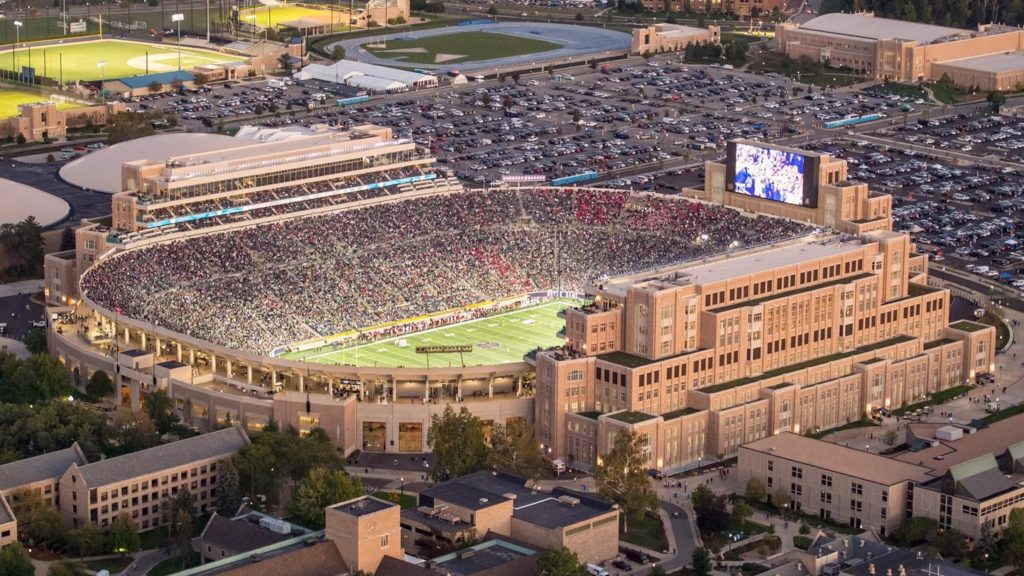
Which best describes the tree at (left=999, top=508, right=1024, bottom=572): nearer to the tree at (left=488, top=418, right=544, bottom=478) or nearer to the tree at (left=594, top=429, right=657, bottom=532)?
the tree at (left=594, top=429, right=657, bottom=532)

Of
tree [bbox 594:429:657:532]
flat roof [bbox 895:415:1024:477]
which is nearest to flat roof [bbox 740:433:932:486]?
flat roof [bbox 895:415:1024:477]

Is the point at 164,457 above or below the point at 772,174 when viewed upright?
below

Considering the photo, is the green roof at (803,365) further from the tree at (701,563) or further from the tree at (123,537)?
the tree at (123,537)

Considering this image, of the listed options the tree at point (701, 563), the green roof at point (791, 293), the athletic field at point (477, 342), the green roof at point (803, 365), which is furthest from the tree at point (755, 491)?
the athletic field at point (477, 342)

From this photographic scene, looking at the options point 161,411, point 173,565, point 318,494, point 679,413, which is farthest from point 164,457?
point 679,413

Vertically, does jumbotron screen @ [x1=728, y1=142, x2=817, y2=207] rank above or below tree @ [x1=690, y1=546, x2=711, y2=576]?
above

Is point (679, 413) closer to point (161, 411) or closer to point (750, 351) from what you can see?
point (750, 351)
